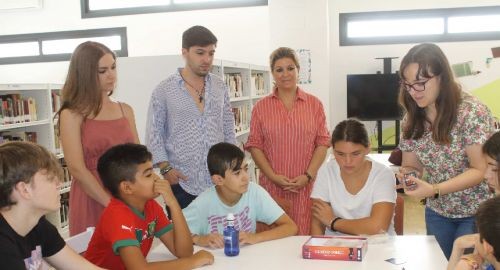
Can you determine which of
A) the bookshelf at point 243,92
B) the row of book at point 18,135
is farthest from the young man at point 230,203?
the row of book at point 18,135

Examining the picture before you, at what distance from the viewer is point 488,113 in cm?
225

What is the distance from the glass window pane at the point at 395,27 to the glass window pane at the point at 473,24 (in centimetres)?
17

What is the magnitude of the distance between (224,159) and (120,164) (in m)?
0.57

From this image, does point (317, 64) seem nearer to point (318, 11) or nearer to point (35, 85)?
point (318, 11)

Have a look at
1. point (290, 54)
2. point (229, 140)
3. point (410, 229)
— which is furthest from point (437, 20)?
point (229, 140)

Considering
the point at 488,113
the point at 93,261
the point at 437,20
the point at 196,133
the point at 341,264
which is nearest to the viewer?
the point at 341,264

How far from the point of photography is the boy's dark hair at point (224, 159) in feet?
8.26

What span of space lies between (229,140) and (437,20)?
558 centimetres

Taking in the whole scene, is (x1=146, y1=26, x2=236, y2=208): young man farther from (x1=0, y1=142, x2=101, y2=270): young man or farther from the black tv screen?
the black tv screen

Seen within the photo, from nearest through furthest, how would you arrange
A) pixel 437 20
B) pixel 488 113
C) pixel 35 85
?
pixel 488 113, pixel 35 85, pixel 437 20

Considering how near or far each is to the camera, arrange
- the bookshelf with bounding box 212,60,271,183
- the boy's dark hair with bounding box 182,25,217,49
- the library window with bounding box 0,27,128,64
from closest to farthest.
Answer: the boy's dark hair with bounding box 182,25,217,49 < the bookshelf with bounding box 212,60,271,183 < the library window with bounding box 0,27,128,64

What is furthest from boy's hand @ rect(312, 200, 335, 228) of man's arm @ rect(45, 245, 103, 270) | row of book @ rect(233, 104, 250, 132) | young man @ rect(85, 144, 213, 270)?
row of book @ rect(233, 104, 250, 132)

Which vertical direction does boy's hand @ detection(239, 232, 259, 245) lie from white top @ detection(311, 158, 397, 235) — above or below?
below

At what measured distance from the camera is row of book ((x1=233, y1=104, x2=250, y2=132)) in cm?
599
